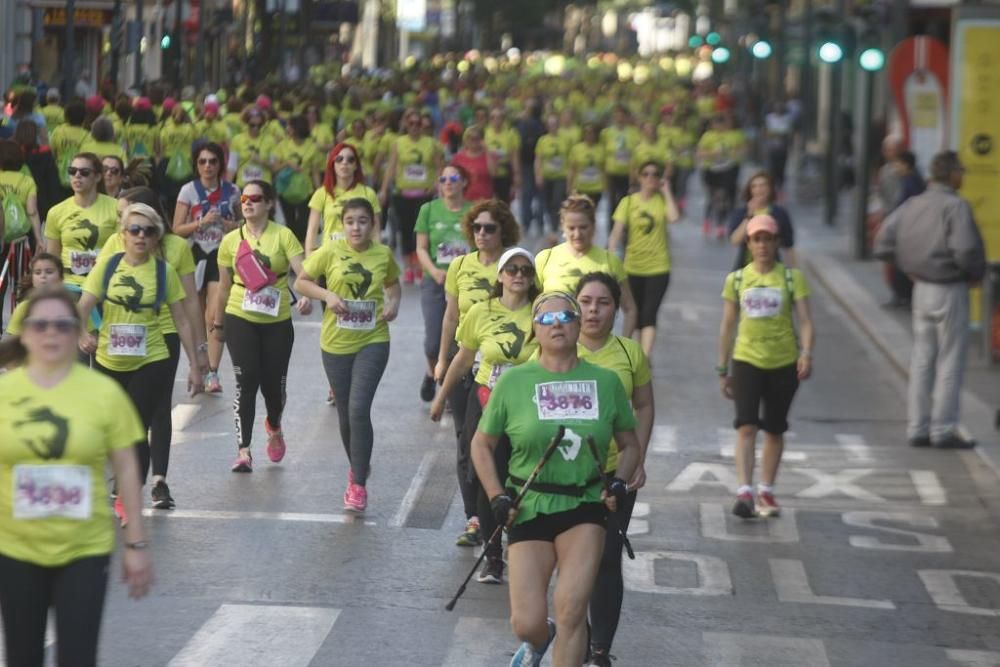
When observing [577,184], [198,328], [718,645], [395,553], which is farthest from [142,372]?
[577,184]

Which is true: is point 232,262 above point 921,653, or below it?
above

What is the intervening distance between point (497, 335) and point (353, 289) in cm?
211

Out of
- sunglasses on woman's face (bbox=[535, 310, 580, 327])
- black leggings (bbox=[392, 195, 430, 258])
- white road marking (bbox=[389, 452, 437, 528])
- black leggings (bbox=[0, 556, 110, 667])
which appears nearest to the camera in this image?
black leggings (bbox=[0, 556, 110, 667])

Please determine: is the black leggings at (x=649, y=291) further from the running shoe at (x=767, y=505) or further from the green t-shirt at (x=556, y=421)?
the green t-shirt at (x=556, y=421)

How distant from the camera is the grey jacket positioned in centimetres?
1520

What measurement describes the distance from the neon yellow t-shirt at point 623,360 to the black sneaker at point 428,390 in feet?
24.5

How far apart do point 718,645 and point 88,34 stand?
48.4 metres

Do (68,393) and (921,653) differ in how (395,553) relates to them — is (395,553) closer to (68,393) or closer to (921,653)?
(921,653)

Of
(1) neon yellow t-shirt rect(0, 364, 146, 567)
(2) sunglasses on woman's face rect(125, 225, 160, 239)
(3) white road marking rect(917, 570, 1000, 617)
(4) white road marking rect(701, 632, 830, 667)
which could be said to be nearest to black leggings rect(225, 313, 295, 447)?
(2) sunglasses on woman's face rect(125, 225, 160, 239)

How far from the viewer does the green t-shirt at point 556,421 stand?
8039 mm

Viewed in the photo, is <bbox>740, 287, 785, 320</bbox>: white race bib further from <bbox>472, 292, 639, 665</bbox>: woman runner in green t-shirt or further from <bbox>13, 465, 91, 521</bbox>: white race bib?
<bbox>13, 465, 91, 521</bbox>: white race bib

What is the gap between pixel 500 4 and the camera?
111m

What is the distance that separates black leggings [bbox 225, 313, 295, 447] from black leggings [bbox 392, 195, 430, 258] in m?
10.0

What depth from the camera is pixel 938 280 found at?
15.4m
